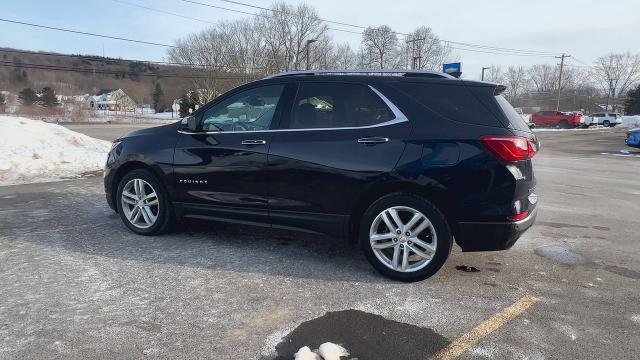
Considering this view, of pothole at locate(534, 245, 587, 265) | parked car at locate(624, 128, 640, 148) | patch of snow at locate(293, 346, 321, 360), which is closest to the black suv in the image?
pothole at locate(534, 245, 587, 265)

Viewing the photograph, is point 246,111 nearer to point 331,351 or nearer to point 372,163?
point 372,163

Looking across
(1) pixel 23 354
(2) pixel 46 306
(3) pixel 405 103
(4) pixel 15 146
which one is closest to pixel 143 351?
(1) pixel 23 354

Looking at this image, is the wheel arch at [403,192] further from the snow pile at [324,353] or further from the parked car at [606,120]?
the parked car at [606,120]

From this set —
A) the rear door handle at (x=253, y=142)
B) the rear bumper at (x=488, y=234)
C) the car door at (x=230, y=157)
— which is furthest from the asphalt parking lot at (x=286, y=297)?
the rear door handle at (x=253, y=142)

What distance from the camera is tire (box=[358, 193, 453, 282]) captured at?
3.89 m

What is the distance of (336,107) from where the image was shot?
14.1 ft

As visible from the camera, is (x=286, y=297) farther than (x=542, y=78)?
No

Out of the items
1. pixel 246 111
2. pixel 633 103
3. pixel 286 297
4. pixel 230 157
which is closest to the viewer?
pixel 286 297

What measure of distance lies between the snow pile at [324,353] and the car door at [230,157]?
6.12 ft

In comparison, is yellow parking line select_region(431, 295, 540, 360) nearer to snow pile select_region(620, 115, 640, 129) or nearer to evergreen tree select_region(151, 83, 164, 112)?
snow pile select_region(620, 115, 640, 129)

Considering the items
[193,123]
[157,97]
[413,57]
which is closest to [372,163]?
[193,123]

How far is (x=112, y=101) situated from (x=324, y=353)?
109 m

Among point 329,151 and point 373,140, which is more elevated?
point 373,140

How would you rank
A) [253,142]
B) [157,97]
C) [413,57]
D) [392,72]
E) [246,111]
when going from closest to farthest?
[392,72], [253,142], [246,111], [413,57], [157,97]
